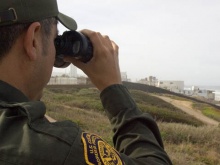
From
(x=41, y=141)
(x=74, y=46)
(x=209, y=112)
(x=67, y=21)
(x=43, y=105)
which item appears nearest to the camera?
(x=41, y=141)

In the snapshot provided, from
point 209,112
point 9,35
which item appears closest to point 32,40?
point 9,35

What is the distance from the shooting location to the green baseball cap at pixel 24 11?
149cm

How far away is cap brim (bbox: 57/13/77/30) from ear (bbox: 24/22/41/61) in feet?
0.65

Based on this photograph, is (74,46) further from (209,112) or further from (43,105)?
(209,112)

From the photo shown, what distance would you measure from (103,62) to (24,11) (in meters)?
0.52

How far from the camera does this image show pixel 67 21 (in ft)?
5.92

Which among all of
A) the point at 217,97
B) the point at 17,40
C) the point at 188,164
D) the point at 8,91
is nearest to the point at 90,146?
the point at 8,91

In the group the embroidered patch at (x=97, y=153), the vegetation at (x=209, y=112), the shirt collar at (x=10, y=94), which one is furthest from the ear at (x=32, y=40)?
the vegetation at (x=209, y=112)

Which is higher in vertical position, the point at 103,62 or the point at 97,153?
the point at 103,62

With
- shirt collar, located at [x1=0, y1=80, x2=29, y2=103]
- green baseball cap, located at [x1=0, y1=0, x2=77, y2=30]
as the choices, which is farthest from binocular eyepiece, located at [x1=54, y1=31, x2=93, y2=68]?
shirt collar, located at [x1=0, y1=80, x2=29, y2=103]

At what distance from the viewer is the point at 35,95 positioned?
167cm

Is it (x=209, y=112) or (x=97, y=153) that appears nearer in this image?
(x=97, y=153)

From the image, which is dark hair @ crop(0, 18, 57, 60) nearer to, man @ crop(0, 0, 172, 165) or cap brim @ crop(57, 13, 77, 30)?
man @ crop(0, 0, 172, 165)

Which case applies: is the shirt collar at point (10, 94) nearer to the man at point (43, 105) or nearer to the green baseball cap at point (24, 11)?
the man at point (43, 105)
